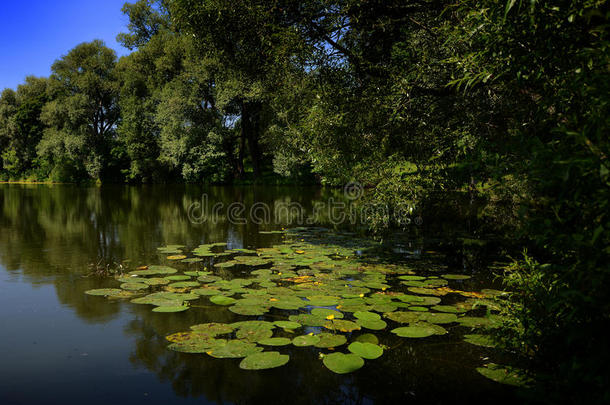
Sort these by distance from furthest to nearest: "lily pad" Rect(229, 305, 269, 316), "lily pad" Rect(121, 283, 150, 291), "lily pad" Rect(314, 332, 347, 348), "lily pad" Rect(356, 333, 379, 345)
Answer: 1. "lily pad" Rect(121, 283, 150, 291)
2. "lily pad" Rect(229, 305, 269, 316)
3. "lily pad" Rect(356, 333, 379, 345)
4. "lily pad" Rect(314, 332, 347, 348)

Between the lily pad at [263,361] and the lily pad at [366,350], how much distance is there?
2.41ft

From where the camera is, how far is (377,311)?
5.19 meters

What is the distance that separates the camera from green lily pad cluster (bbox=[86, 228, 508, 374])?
164 inches

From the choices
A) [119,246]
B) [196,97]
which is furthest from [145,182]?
[119,246]

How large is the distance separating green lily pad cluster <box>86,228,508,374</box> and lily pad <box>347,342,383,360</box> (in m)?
0.01

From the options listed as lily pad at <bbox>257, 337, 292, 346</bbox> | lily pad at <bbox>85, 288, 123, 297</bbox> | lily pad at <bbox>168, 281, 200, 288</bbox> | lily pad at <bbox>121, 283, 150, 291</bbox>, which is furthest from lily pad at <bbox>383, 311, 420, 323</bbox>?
lily pad at <bbox>85, 288, 123, 297</bbox>

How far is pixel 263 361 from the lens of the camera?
3.76 m

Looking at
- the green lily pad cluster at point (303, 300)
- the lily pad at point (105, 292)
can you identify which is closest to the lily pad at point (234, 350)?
the green lily pad cluster at point (303, 300)

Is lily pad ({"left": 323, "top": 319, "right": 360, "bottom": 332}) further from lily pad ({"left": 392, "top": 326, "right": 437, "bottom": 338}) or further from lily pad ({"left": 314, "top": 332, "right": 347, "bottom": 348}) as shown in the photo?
lily pad ({"left": 392, "top": 326, "right": 437, "bottom": 338})

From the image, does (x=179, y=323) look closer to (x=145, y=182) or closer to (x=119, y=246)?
(x=119, y=246)

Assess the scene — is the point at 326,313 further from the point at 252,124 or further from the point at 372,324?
the point at 252,124

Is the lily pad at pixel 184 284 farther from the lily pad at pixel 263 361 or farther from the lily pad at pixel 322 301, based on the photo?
the lily pad at pixel 263 361

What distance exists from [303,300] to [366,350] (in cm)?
160

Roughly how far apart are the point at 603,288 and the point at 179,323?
4.40 m
